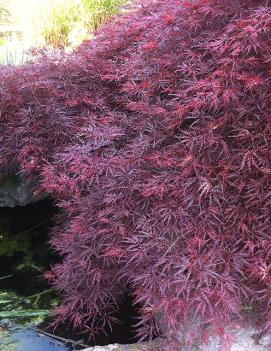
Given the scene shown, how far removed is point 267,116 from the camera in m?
1.64

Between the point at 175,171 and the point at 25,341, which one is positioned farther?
the point at 25,341

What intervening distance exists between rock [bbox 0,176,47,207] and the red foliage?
0.88 ft

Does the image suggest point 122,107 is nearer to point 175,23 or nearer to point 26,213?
point 175,23

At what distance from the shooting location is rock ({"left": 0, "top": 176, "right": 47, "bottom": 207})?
8.61ft

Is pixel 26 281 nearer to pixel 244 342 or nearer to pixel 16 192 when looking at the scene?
pixel 16 192

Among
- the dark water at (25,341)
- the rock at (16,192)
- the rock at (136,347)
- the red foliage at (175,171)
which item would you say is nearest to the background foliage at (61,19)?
the rock at (16,192)

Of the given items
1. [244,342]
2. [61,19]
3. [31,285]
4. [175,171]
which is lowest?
→ [244,342]

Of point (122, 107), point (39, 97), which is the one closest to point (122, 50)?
point (122, 107)

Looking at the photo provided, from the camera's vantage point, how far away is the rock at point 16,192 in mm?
2625

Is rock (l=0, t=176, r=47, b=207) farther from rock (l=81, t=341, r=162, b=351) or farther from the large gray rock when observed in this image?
the large gray rock

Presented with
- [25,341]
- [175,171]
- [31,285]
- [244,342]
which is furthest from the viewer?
[31,285]

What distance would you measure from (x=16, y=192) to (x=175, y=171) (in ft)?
4.14

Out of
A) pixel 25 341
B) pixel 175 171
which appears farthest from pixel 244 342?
pixel 25 341

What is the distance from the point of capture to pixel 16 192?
2.66 m
